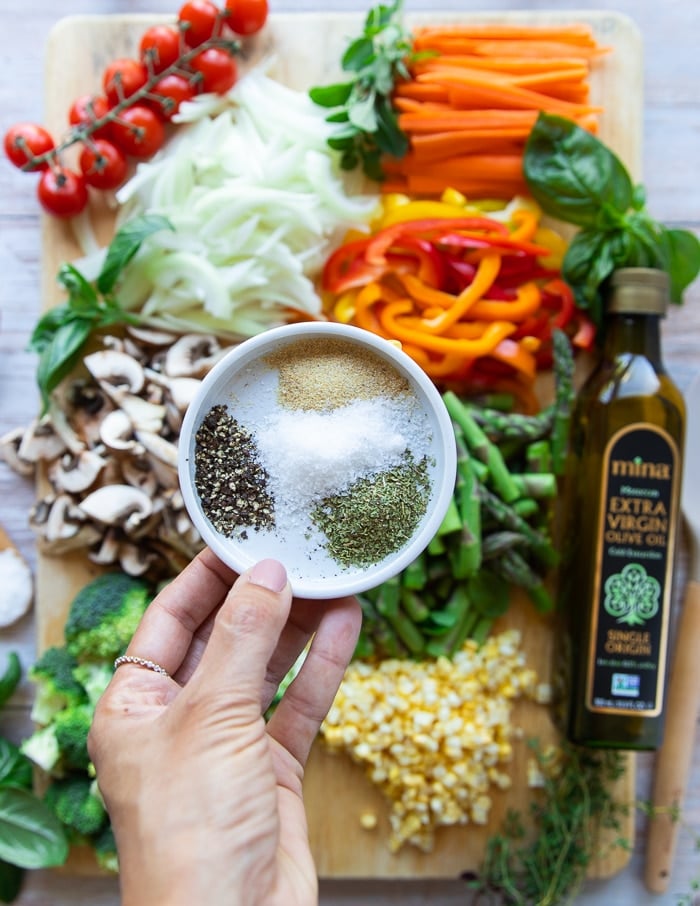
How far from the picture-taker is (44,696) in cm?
226

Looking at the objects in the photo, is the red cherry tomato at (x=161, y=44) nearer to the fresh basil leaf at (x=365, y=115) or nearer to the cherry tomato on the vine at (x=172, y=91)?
the cherry tomato on the vine at (x=172, y=91)

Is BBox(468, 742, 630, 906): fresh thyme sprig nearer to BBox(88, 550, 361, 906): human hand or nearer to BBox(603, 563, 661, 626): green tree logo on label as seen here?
BBox(603, 563, 661, 626): green tree logo on label

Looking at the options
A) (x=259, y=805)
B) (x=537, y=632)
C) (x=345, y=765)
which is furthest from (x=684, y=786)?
(x=259, y=805)

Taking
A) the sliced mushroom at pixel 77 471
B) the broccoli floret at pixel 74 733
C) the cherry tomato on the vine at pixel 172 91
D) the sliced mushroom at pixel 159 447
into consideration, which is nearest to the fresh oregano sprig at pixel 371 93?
the cherry tomato on the vine at pixel 172 91

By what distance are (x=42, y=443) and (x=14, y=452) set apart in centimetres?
12

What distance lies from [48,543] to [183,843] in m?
1.23

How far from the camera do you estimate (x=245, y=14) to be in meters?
2.27

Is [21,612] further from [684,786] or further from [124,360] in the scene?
[684,786]

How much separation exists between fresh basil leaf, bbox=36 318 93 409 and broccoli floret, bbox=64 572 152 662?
500 mm

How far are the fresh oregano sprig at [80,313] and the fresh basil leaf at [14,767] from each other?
3.02 feet

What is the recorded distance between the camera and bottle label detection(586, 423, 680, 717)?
2113mm

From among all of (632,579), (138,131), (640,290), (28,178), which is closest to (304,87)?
(138,131)

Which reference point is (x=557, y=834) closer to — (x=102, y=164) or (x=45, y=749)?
(x=45, y=749)

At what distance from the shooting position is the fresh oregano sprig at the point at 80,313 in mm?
2174
